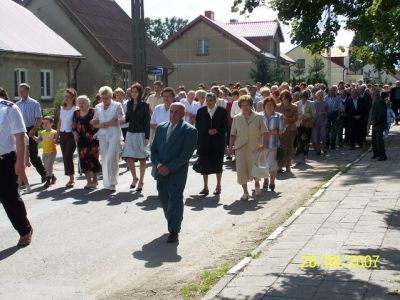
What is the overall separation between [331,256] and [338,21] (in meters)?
3.72

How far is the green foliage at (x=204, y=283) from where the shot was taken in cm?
594

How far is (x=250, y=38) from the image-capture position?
6341 cm

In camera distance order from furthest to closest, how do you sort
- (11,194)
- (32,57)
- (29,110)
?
(32,57) → (29,110) → (11,194)

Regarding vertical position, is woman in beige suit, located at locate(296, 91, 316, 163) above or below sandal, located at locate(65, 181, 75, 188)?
above

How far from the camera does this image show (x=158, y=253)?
7.53m

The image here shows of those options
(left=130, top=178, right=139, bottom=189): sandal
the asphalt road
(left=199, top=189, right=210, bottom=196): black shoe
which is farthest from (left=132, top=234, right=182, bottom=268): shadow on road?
(left=130, top=178, right=139, bottom=189): sandal

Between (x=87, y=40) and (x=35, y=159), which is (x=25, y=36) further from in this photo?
(x=35, y=159)

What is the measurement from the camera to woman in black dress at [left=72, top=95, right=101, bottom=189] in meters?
12.0

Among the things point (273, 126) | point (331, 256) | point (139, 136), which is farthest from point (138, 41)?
point (331, 256)

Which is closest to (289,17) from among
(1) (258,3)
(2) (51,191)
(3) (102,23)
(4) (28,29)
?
Answer: (1) (258,3)

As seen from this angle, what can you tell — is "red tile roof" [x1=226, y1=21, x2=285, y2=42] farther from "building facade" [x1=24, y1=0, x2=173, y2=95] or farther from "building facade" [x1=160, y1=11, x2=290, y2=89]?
"building facade" [x1=24, y1=0, x2=173, y2=95]

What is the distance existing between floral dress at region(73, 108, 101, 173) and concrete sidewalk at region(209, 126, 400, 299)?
4131 mm

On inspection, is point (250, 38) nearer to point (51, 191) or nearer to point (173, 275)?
point (51, 191)

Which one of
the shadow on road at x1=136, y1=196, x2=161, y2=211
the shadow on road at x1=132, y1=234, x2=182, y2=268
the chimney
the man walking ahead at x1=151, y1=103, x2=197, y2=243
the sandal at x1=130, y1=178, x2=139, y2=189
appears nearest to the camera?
the shadow on road at x1=132, y1=234, x2=182, y2=268
